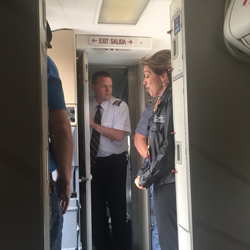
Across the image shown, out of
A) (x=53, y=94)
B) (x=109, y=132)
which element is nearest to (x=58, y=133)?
(x=53, y=94)

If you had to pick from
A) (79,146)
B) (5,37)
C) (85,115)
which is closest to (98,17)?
(85,115)

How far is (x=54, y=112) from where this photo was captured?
2.13 m

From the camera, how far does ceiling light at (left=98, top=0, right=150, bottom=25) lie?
2.42 meters

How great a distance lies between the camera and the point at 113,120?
3611 mm

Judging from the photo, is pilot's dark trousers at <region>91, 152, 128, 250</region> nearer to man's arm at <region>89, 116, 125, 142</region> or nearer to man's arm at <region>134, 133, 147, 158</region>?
man's arm at <region>89, 116, 125, 142</region>

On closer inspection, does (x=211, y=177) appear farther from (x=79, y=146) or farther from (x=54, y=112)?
(x=79, y=146)

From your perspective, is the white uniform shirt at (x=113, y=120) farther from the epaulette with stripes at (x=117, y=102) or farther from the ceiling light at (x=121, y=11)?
the ceiling light at (x=121, y=11)

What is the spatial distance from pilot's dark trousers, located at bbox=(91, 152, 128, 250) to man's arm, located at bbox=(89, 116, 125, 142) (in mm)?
258

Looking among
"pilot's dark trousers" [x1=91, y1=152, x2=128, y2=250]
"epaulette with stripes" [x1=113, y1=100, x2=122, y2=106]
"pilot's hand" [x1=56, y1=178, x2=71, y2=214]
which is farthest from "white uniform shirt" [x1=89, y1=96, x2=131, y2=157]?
"pilot's hand" [x1=56, y1=178, x2=71, y2=214]

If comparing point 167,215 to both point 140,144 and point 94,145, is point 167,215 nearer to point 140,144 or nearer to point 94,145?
point 140,144

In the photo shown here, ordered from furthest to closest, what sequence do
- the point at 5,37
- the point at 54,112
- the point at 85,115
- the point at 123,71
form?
the point at 123,71 → the point at 85,115 → the point at 54,112 → the point at 5,37

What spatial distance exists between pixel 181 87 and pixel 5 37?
4.00ft

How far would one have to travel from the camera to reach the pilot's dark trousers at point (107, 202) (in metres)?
3.48

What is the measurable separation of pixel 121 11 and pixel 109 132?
5.08ft
